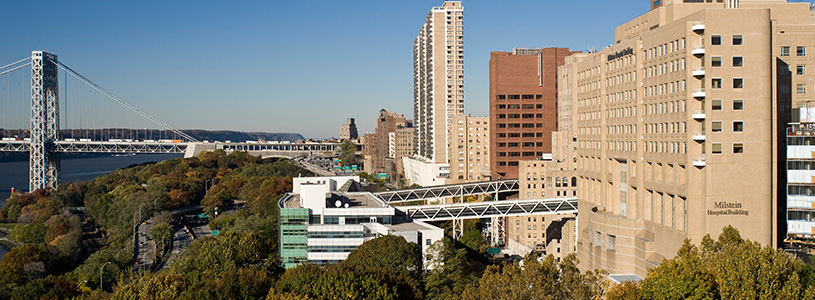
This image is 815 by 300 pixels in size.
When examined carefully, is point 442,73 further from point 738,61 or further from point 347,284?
point 347,284

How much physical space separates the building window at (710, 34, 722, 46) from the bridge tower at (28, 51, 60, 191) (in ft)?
369

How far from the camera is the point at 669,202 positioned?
43156 millimetres

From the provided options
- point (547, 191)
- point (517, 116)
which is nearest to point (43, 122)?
point (517, 116)

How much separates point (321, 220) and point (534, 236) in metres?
27.0

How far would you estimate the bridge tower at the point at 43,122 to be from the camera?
126312 mm

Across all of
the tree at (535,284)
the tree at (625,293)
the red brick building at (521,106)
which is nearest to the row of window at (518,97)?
the red brick building at (521,106)

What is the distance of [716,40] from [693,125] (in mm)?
4465

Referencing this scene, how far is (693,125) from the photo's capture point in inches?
1598

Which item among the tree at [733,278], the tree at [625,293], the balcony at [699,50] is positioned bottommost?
the tree at [625,293]

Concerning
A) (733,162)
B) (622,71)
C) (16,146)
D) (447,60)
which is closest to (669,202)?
(733,162)

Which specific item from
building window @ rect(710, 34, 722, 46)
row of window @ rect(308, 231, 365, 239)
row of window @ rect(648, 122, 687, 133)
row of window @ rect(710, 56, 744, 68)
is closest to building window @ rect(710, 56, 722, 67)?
row of window @ rect(710, 56, 744, 68)

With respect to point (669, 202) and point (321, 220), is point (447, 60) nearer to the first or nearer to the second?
point (321, 220)

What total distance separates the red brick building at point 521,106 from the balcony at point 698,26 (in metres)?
50.4

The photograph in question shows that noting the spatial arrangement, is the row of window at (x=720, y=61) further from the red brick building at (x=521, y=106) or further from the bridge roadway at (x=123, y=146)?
the bridge roadway at (x=123, y=146)
